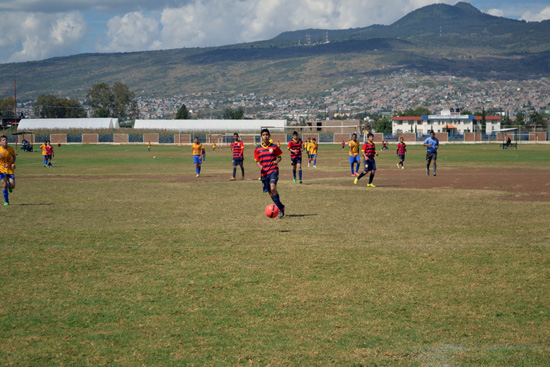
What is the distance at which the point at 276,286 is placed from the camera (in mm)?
10000

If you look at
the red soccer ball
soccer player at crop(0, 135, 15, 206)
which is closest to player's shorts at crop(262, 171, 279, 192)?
the red soccer ball

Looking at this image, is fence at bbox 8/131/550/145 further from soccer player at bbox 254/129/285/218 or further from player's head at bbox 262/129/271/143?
player's head at bbox 262/129/271/143

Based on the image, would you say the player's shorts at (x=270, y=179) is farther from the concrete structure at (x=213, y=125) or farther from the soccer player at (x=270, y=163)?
the concrete structure at (x=213, y=125)

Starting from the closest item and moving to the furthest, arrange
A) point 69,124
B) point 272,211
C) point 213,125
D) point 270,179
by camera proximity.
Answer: point 272,211 < point 270,179 < point 213,125 < point 69,124

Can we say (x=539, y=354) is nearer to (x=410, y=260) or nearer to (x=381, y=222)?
(x=410, y=260)

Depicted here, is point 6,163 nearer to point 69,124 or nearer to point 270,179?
point 270,179

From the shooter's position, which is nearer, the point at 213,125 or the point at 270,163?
the point at 270,163

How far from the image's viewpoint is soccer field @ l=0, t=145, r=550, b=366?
723 cm

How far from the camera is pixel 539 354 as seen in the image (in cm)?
698

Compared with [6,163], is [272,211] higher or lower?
lower

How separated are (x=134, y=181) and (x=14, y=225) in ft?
52.9

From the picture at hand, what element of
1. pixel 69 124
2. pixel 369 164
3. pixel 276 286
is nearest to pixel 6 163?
pixel 276 286

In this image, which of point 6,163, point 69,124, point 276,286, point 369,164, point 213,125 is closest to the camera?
point 276,286

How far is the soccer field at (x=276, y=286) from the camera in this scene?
23.7 feet
